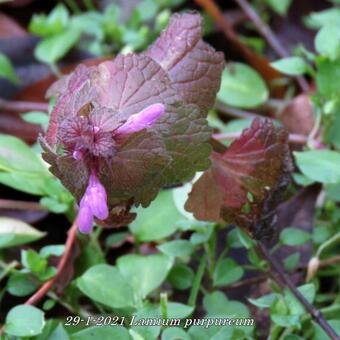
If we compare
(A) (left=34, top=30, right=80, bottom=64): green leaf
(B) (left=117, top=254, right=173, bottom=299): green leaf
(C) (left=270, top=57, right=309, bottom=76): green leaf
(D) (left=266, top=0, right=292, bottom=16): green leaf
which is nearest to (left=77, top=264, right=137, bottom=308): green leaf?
(B) (left=117, top=254, right=173, bottom=299): green leaf

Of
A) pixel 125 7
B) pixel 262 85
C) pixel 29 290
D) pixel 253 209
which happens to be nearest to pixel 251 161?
pixel 253 209

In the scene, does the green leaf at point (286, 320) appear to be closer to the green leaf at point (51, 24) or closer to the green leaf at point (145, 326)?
the green leaf at point (145, 326)

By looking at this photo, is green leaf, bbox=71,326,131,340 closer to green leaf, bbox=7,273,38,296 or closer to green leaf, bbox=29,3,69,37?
green leaf, bbox=7,273,38,296

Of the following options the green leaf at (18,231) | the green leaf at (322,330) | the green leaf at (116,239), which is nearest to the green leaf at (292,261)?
the green leaf at (322,330)

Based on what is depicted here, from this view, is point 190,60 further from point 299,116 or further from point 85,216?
point 299,116

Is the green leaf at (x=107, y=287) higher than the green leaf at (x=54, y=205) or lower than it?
lower

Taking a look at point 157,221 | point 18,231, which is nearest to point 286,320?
point 157,221
